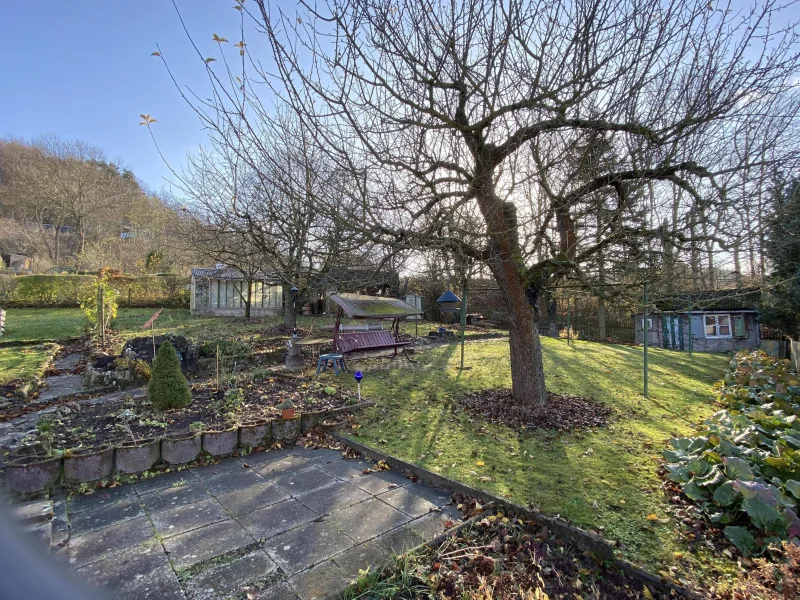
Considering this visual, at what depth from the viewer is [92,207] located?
26.7 metres

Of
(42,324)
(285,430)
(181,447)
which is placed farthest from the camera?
(42,324)

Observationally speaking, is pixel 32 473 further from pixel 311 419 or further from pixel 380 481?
pixel 380 481

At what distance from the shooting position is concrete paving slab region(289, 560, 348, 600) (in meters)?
2.23

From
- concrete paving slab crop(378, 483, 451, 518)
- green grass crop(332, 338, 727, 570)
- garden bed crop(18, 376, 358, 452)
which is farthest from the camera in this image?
garden bed crop(18, 376, 358, 452)

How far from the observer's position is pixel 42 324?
14.0 metres

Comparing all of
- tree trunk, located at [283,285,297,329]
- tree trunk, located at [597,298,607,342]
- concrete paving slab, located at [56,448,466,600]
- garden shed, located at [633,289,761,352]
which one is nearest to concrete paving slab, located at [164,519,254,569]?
concrete paving slab, located at [56,448,466,600]

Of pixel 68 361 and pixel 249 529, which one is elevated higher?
pixel 68 361

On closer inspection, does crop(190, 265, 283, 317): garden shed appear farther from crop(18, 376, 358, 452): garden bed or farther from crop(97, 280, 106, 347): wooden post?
crop(18, 376, 358, 452): garden bed

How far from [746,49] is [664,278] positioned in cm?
235

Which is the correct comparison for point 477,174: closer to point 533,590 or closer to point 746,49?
point 746,49

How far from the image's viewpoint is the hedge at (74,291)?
59.6ft

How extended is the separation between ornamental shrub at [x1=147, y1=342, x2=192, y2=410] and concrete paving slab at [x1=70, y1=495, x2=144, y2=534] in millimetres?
1931

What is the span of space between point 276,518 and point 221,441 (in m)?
1.61

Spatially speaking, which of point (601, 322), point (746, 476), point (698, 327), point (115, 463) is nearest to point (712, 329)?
point (698, 327)
